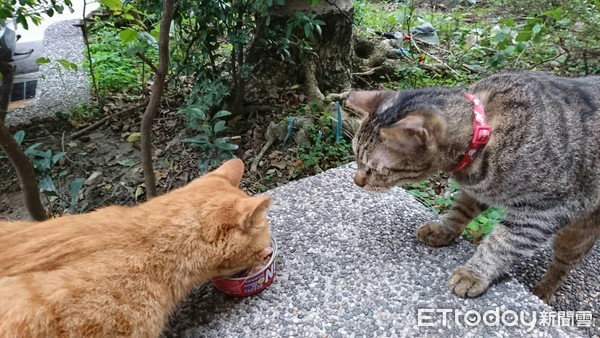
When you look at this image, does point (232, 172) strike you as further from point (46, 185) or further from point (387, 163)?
point (46, 185)

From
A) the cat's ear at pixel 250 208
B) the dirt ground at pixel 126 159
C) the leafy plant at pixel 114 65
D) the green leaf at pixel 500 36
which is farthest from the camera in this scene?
the leafy plant at pixel 114 65

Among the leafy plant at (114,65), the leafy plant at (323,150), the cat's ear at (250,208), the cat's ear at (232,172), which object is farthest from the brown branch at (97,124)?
the cat's ear at (250,208)

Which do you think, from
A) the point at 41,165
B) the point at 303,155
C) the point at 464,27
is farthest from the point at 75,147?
the point at 464,27

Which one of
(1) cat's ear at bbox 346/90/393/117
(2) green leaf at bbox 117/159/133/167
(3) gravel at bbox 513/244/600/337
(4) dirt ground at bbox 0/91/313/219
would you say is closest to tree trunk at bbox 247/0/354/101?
(4) dirt ground at bbox 0/91/313/219

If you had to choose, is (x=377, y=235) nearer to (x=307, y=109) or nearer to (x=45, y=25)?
(x=307, y=109)

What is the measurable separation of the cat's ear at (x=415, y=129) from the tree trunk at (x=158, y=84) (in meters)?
1.18

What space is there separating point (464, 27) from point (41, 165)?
5.52 m

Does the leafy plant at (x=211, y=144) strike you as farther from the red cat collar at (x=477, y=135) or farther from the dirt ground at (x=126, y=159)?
the red cat collar at (x=477, y=135)

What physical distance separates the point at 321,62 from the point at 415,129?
2.51 m

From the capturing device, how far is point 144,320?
1646mm

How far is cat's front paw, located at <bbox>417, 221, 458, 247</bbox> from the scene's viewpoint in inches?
91.4

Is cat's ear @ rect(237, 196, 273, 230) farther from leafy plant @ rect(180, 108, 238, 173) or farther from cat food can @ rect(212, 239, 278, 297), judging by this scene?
leafy plant @ rect(180, 108, 238, 173)

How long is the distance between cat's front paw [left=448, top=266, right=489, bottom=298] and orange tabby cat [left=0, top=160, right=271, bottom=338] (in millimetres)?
920

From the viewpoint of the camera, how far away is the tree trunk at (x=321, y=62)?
3.86 metres
